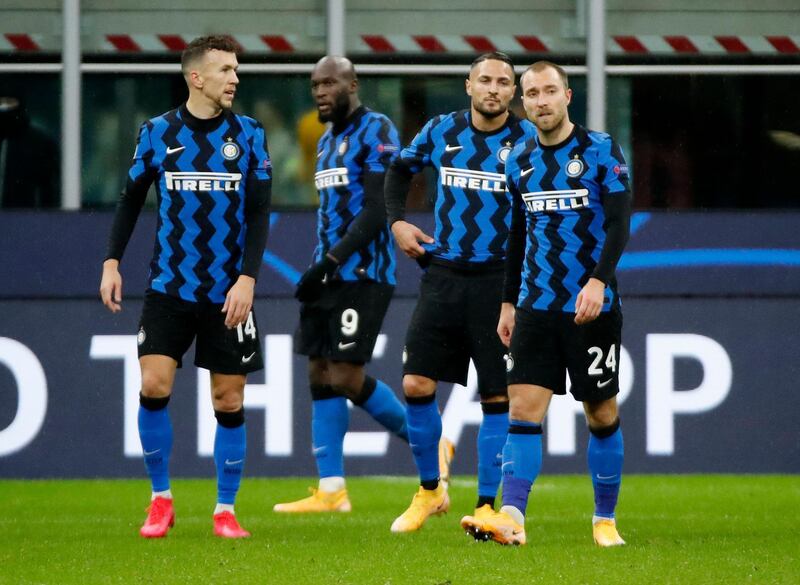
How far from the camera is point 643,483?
9.22m

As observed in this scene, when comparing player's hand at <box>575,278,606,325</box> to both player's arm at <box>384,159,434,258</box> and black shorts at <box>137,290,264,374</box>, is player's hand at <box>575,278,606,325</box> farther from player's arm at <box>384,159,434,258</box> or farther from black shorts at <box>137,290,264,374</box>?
black shorts at <box>137,290,264,374</box>

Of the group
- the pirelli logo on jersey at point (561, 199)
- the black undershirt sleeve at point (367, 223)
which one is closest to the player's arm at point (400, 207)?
the black undershirt sleeve at point (367, 223)

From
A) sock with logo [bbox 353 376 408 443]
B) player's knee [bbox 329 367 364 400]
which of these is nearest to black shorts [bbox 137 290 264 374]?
player's knee [bbox 329 367 364 400]

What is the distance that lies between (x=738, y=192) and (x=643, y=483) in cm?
191

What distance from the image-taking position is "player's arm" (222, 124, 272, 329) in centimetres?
649

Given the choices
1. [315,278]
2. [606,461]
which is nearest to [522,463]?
[606,461]

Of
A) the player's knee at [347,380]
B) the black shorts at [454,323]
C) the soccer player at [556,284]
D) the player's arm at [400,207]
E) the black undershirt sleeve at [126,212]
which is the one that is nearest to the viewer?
the soccer player at [556,284]

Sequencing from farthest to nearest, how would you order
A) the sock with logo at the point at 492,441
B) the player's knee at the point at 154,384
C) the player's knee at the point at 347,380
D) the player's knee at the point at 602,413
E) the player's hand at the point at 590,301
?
1. the player's knee at the point at 347,380
2. the sock with logo at the point at 492,441
3. the player's knee at the point at 154,384
4. the player's knee at the point at 602,413
5. the player's hand at the point at 590,301

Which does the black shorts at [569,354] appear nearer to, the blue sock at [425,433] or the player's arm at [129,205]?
the blue sock at [425,433]

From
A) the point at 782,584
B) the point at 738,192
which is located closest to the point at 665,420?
the point at 738,192

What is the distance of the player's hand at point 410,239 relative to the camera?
267 inches

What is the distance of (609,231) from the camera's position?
6.07 m

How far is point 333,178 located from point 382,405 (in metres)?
1.09

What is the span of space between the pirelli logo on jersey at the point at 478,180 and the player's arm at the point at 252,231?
2.56 ft
